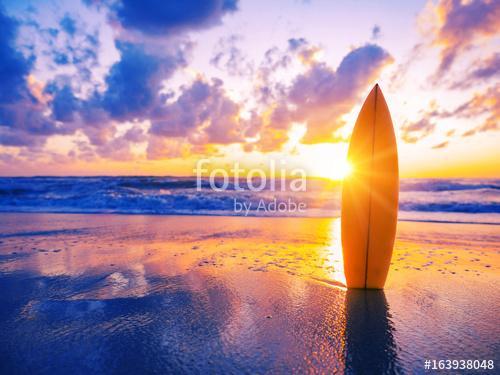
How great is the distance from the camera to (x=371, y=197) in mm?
3137

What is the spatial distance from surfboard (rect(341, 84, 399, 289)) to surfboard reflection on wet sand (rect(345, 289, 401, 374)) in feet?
0.91

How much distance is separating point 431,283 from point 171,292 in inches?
109

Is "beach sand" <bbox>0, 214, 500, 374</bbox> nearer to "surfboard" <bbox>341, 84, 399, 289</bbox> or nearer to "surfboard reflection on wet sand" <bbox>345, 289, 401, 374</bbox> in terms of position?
"surfboard reflection on wet sand" <bbox>345, 289, 401, 374</bbox>

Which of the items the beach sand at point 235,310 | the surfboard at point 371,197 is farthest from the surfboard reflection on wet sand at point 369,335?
the surfboard at point 371,197

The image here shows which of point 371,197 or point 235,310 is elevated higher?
point 371,197

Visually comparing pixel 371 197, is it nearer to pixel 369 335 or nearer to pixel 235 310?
pixel 369 335

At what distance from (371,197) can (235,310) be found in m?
1.73

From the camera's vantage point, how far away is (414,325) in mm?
2393

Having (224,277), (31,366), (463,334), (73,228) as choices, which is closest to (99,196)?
(73,228)

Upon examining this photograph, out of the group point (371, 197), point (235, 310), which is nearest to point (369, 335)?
point (235, 310)

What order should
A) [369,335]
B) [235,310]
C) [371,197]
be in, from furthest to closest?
[371,197] → [235,310] → [369,335]

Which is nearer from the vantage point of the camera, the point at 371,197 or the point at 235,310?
the point at 235,310

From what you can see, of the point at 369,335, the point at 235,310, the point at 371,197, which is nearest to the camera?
the point at 369,335

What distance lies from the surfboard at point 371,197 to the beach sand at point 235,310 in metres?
0.28
